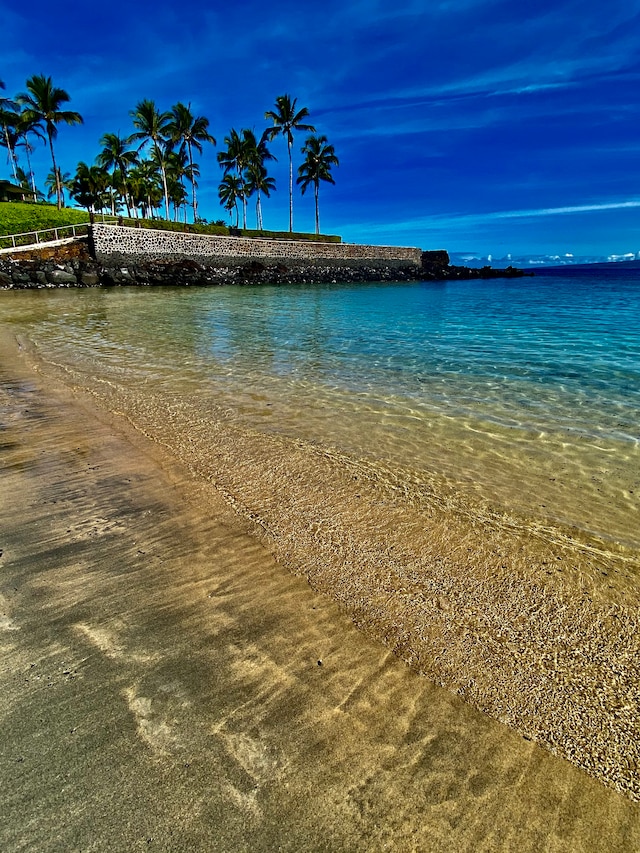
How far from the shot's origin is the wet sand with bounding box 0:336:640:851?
1.53m

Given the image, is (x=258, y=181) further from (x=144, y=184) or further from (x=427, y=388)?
(x=427, y=388)

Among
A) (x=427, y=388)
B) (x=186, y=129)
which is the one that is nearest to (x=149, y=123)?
(x=186, y=129)

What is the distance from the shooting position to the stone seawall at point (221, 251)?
34125 mm

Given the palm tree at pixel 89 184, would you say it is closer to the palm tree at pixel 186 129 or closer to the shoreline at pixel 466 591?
the palm tree at pixel 186 129

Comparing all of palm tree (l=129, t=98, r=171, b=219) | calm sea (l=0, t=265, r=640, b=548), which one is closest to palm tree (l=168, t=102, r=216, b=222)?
palm tree (l=129, t=98, r=171, b=219)

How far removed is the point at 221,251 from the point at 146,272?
8.66 metres

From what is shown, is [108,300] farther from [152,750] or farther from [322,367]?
[152,750]

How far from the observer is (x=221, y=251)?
41656mm

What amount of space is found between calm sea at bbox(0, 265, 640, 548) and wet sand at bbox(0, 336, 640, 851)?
89.2 inches

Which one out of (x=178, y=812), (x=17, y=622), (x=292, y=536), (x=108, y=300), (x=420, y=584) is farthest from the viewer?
(x=108, y=300)

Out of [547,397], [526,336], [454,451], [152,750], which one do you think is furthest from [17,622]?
[526,336]

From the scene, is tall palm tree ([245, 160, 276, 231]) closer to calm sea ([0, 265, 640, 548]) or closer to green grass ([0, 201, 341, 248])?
green grass ([0, 201, 341, 248])

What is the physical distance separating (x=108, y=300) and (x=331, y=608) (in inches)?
980

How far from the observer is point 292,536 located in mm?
3326
